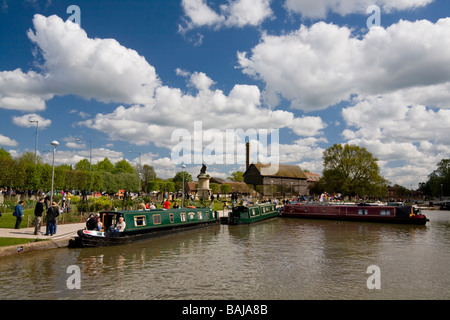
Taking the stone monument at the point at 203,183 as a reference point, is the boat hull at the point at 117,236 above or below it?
below

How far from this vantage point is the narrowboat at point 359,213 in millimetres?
36500

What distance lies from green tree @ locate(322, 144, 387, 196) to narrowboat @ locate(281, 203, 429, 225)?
106 ft

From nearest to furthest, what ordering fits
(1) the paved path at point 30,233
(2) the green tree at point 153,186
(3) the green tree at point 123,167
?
(1) the paved path at point 30,233, (2) the green tree at point 153,186, (3) the green tree at point 123,167

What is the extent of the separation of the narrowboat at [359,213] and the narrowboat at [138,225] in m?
19.5

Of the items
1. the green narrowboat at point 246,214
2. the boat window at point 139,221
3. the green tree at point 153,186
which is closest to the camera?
the boat window at point 139,221

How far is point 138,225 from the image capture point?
21.8 m

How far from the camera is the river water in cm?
1153

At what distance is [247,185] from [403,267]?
8760cm

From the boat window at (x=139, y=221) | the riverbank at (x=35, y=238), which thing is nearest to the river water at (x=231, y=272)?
the riverbank at (x=35, y=238)

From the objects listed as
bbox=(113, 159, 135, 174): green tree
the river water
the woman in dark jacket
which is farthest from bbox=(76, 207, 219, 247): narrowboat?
bbox=(113, 159, 135, 174): green tree

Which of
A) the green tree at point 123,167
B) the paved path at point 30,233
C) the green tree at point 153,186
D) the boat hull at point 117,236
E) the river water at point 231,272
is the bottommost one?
the river water at point 231,272

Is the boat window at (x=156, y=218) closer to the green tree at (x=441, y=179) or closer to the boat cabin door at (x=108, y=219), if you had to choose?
the boat cabin door at (x=108, y=219)

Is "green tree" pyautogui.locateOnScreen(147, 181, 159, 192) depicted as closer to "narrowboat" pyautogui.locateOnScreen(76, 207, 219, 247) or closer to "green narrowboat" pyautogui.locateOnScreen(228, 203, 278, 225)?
"green narrowboat" pyautogui.locateOnScreen(228, 203, 278, 225)
